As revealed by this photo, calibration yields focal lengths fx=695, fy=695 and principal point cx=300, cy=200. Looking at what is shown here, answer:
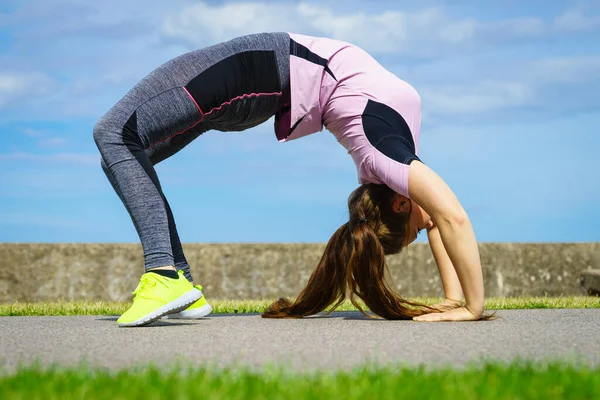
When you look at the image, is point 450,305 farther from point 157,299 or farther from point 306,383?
point 306,383

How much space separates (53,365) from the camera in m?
2.33

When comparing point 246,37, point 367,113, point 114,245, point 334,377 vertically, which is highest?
point 246,37

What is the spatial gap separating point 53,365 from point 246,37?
7.21 ft

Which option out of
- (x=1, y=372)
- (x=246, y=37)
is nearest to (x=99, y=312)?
(x=246, y=37)

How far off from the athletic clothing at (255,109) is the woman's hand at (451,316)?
795mm

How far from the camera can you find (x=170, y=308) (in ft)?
11.6

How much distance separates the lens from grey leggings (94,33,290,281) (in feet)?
12.0

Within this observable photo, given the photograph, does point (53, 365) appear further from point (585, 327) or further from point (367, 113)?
point (585, 327)

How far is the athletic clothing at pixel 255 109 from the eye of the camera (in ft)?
12.0

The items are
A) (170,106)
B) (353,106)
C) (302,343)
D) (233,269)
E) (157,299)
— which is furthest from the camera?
(233,269)

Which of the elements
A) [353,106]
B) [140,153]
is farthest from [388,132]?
[140,153]

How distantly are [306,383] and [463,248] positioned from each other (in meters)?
1.90

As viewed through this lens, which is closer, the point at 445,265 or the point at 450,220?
the point at 450,220

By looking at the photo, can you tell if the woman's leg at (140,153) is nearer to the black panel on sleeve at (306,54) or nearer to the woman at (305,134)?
the woman at (305,134)
